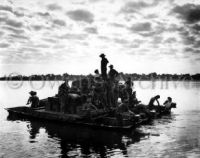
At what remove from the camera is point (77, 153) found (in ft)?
51.8

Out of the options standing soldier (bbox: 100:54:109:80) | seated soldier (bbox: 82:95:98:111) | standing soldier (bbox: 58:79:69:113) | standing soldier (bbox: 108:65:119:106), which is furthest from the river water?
standing soldier (bbox: 100:54:109:80)

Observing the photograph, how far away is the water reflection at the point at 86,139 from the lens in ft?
53.5

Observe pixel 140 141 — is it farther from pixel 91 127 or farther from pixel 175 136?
pixel 91 127

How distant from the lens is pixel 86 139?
1922 centimetres

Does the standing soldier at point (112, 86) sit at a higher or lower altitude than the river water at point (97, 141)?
higher

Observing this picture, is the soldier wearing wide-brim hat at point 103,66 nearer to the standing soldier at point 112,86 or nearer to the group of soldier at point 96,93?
the group of soldier at point 96,93

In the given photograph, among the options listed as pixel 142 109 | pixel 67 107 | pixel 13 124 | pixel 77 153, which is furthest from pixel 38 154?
pixel 142 109

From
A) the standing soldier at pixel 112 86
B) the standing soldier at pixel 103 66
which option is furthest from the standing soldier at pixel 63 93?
the standing soldier at pixel 112 86

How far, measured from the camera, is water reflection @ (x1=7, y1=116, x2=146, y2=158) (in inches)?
642

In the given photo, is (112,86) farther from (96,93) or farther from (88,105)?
(88,105)

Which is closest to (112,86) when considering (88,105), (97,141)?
(88,105)

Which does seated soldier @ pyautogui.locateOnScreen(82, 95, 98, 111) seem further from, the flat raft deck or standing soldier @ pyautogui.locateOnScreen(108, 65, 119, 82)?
standing soldier @ pyautogui.locateOnScreen(108, 65, 119, 82)

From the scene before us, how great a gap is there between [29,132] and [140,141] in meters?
9.43

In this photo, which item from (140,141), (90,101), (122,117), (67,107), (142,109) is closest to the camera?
(140,141)
